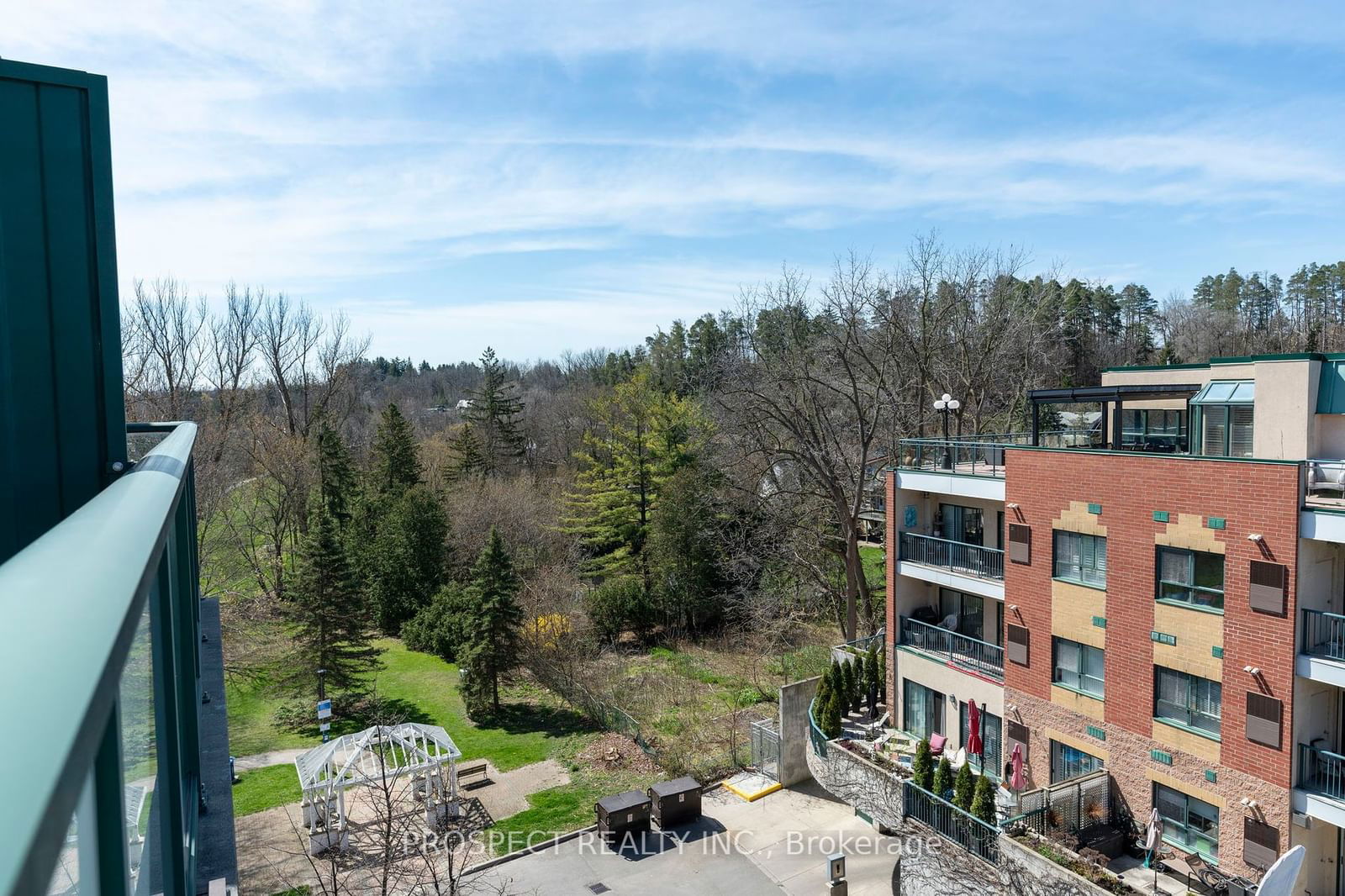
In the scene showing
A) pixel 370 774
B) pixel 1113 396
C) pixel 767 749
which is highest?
pixel 1113 396

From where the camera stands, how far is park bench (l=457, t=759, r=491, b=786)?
75.0ft

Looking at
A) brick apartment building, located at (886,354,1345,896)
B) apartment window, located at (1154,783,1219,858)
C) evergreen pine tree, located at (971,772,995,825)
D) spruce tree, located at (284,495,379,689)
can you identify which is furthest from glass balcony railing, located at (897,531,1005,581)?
spruce tree, located at (284,495,379,689)

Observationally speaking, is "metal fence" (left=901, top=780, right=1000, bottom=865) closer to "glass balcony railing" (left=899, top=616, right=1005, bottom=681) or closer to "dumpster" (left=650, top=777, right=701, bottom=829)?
"glass balcony railing" (left=899, top=616, right=1005, bottom=681)

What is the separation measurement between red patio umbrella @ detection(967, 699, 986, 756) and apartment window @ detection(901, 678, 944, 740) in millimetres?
1296

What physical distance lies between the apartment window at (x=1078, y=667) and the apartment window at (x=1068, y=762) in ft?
4.06

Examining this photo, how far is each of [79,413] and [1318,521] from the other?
51.0 feet

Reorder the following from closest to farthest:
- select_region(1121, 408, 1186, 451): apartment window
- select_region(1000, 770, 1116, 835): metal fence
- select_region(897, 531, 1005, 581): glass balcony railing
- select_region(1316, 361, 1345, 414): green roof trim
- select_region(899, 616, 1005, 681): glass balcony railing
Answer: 1. select_region(1316, 361, 1345, 414): green roof trim
2. select_region(1000, 770, 1116, 835): metal fence
3. select_region(1121, 408, 1186, 451): apartment window
4. select_region(897, 531, 1005, 581): glass balcony railing
5. select_region(899, 616, 1005, 681): glass balcony railing

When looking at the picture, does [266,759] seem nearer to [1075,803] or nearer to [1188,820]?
[1075,803]

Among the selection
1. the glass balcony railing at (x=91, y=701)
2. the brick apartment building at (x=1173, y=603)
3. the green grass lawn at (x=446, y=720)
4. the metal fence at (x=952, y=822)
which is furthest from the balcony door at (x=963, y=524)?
the glass balcony railing at (x=91, y=701)

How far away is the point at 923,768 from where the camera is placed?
17.7 meters

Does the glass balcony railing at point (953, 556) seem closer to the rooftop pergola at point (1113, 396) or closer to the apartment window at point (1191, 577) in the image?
the rooftop pergola at point (1113, 396)

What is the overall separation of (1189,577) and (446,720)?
2093 cm

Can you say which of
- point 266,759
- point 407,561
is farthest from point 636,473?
point 266,759

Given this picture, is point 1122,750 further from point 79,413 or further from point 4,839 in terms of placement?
point 4,839
